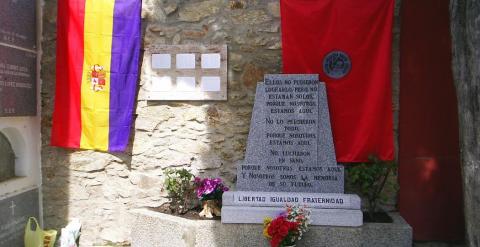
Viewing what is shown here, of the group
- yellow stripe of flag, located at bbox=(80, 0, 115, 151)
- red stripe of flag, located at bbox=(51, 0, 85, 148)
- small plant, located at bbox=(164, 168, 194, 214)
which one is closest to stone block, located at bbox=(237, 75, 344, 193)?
small plant, located at bbox=(164, 168, 194, 214)

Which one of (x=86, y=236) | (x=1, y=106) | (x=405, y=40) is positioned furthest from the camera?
(x=86, y=236)

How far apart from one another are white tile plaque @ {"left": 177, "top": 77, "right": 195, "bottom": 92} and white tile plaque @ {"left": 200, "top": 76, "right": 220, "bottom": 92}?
10cm

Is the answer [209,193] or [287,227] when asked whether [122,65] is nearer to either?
[209,193]

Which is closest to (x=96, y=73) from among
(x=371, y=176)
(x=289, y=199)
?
(x=289, y=199)

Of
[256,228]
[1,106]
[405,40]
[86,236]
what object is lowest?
[86,236]

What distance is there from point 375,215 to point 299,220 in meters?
0.93

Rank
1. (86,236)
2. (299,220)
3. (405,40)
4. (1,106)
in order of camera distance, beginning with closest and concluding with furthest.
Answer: (299,220), (1,106), (405,40), (86,236)

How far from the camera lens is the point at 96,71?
4504 millimetres

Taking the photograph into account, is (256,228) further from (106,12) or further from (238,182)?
(106,12)

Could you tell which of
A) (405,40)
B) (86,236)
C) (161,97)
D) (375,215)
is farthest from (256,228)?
(405,40)

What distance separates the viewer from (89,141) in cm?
453

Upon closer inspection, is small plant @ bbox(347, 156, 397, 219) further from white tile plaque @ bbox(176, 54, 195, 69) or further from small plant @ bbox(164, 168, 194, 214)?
white tile plaque @ bbox(176, 54, 195, 69)

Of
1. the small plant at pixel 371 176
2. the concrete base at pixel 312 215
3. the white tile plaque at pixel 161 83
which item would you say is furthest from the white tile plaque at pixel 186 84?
the small plant at pixel 371 176

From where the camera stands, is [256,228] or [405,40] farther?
[405,40]
